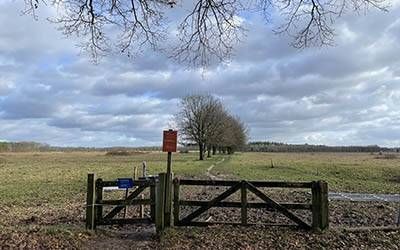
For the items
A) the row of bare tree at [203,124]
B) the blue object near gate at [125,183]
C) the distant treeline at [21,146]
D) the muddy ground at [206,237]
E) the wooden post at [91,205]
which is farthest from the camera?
the distant treeline at [21,146]

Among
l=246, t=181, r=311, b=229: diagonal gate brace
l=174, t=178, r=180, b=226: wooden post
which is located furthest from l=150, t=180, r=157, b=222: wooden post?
l=246, t=181, r=311, b=229: diagonal gate brace

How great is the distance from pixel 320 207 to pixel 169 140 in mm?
3973

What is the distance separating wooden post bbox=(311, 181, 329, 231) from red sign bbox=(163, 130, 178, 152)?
3517 mm

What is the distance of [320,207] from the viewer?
41.9 ft

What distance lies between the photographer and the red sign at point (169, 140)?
42.3ft

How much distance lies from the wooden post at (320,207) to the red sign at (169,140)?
3.52 meters

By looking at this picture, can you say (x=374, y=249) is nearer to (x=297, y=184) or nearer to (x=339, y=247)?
(x=339, y=247)

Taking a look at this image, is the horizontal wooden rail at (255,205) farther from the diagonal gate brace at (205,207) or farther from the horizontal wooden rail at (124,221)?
the horizontal wooden rail at (124,221)

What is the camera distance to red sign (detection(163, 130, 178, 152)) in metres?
12.9

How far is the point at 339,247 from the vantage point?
11.4 m

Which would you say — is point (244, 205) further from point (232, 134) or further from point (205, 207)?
point (232, 134)

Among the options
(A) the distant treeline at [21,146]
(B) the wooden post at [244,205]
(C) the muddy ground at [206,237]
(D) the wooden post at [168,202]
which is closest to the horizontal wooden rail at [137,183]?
(D) the wooden post at [168,202]

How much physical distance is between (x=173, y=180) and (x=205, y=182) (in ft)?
2.66

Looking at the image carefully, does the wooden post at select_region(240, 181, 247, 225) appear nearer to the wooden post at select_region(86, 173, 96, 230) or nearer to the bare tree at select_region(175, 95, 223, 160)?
the wooden post at select_region(86, 173, 96, 230)
